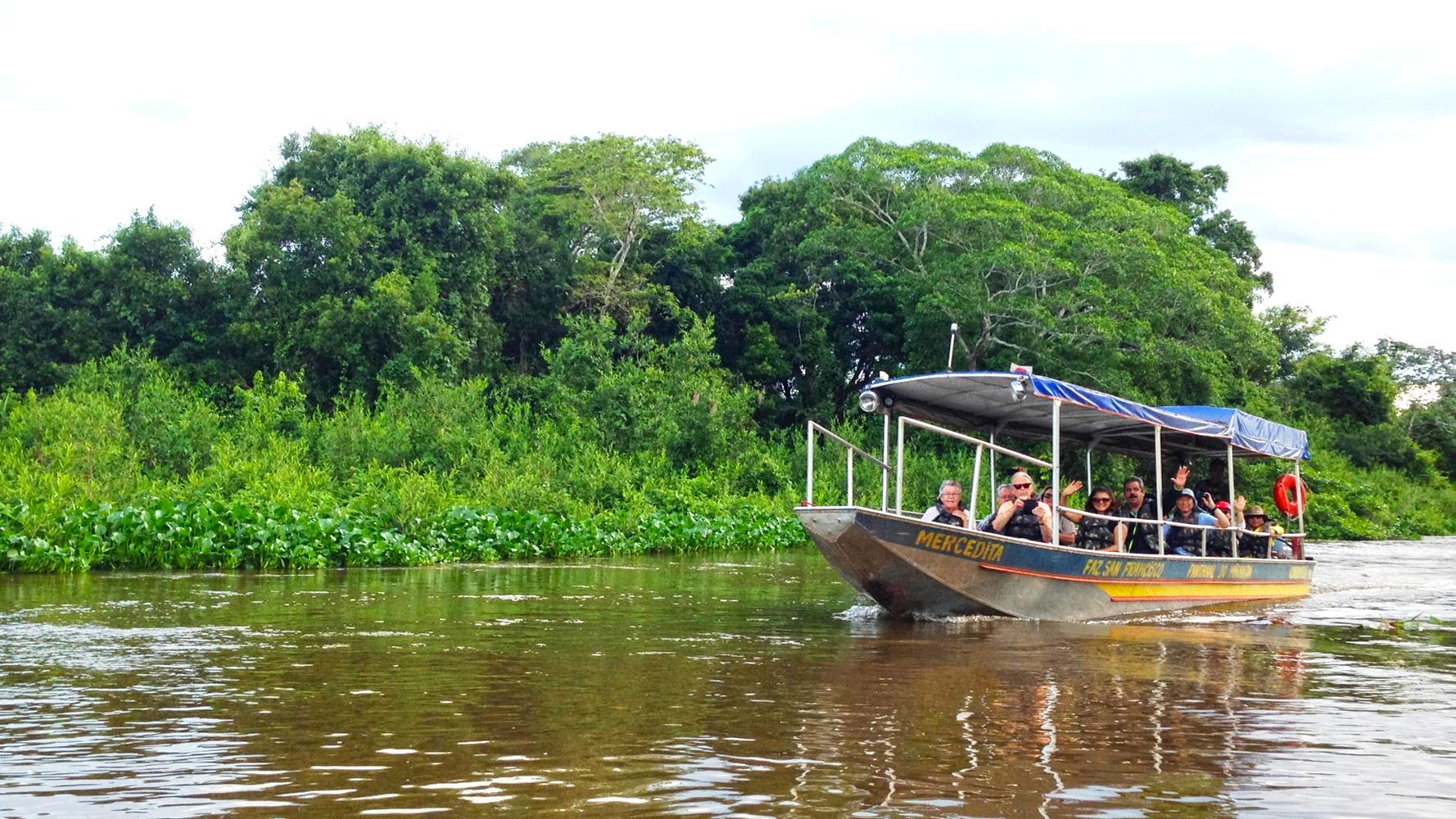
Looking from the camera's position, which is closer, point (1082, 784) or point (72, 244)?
point (1082, 784)

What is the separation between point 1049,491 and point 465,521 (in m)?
8.21

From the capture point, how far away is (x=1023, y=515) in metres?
12.1

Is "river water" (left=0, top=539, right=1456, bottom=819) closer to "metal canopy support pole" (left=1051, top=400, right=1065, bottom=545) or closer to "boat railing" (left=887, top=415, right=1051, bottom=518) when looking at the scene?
"metal canopy support pole" (left=1051, top=400, right=1065, bottom=545)

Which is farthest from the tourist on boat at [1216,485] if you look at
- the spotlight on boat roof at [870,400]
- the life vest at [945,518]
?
the spotlight on boat roof at [870,400]

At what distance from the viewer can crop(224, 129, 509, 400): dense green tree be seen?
102 feet

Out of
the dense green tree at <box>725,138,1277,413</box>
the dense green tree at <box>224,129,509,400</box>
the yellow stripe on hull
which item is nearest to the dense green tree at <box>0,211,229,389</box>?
the dense green tree at <box>224,129,509,400</box>

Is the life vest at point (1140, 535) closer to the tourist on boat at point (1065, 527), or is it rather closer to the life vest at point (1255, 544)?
the tourist on boat at point (1065, 527)

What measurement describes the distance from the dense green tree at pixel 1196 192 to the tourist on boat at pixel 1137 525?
30.3 m

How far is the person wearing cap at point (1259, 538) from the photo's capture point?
1547 cm

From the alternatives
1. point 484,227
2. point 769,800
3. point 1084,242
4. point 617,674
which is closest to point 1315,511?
point 1084,242

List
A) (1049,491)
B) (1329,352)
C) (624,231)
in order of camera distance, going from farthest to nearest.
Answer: (1329,352) → (624,231) → (1049,491)

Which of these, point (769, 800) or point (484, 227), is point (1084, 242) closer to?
point (484, 227)

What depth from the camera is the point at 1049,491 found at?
1366cm

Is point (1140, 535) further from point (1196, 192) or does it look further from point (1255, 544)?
point (1196, 192)
